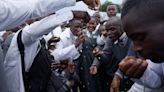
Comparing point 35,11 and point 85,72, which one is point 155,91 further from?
point 85,72

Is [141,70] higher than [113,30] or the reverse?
higher

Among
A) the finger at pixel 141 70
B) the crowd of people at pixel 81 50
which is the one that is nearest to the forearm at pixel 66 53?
the crowd of people at pixel 81 50

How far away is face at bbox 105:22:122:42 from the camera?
4.61m

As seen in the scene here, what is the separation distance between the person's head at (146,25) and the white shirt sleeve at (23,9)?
2.16 meters

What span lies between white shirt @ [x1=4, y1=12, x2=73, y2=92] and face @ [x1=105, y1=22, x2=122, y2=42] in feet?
2.54

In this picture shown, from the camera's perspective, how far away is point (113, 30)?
4.64m

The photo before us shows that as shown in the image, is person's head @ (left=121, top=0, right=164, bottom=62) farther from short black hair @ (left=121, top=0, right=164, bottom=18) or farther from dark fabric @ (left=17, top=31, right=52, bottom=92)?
dark fabric @ (left=17, top=31, right=52, bottom=92)

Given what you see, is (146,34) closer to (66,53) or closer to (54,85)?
(54,85)

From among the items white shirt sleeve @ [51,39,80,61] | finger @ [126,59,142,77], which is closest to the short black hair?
finger @ [126,59,142,77]

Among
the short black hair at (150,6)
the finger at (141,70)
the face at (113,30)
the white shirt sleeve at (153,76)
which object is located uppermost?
the short black hair at (150,6)

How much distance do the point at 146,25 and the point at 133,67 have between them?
0.75 meters

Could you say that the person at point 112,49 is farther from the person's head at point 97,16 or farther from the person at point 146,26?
the person's head at point 97,16

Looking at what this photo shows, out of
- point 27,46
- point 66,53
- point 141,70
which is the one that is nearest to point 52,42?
point 66,53

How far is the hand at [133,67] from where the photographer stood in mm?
2268
